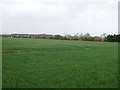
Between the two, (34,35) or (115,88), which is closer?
(115,88)

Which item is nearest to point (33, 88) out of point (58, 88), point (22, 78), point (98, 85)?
point (58, 88)

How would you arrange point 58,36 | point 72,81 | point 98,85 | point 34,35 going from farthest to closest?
point 34,35 < point 58,36 < point 72,81 < point 98,85

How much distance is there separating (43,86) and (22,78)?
1.52m

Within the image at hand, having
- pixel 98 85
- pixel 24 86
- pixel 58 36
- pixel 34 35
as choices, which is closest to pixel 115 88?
pixel 98 85

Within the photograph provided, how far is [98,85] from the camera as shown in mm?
6699

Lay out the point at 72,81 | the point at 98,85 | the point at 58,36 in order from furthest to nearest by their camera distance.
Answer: the point at 58,36 < the point at 72,81 < the point at 98,85

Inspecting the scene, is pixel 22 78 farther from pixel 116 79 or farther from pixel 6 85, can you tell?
pixel 116 79

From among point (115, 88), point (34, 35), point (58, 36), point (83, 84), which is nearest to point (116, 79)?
point (115, 88)

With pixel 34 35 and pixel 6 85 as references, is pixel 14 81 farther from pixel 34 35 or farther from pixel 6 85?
pixel 34 35

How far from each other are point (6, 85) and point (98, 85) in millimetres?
3470

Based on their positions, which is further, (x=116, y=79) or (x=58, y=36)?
(x=58, y=36)

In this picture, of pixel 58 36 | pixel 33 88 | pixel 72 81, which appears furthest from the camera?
pixel 58 36

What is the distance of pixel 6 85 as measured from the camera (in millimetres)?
6559

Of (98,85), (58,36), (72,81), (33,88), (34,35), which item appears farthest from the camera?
(34,35)
